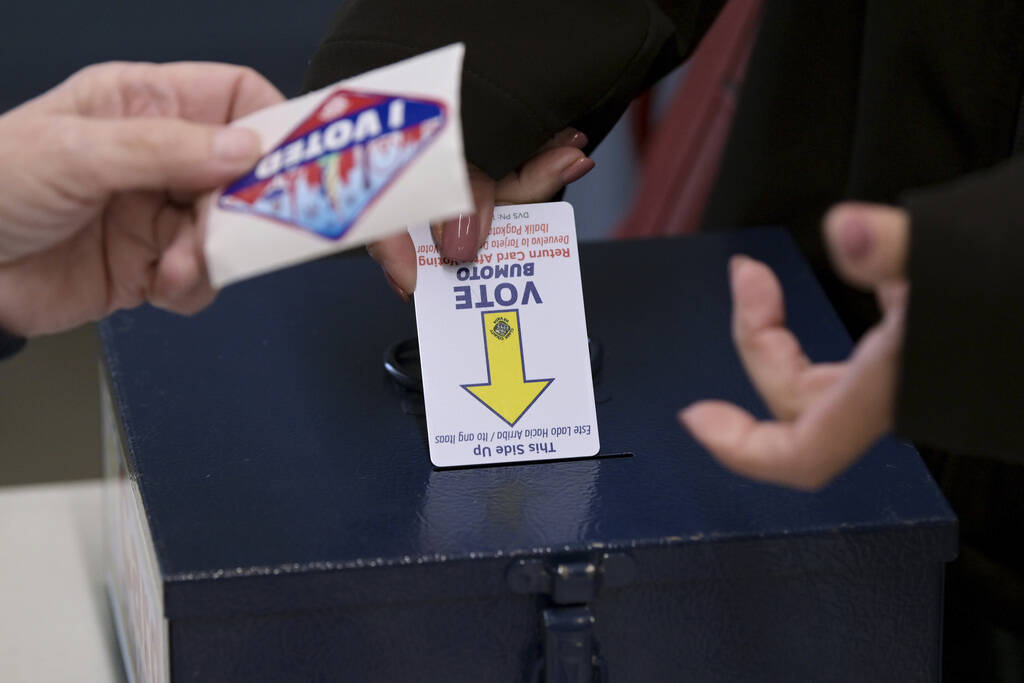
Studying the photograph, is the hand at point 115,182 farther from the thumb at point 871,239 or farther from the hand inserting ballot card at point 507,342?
the thumb at point 871,239

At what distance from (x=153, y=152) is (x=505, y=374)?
235 mm

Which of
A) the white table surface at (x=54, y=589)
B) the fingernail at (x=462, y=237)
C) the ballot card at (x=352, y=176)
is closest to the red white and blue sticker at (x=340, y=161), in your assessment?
the ballot card at (x=352, y=176)

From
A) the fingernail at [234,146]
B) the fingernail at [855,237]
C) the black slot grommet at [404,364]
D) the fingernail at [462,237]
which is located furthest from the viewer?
the black slot grommet at [404,364]

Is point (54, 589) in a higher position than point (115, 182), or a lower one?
lower

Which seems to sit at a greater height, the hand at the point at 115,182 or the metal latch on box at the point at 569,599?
the hand at the point at 115,182

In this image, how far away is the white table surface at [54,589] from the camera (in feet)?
3.09

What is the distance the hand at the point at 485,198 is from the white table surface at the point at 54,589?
1.24 feet

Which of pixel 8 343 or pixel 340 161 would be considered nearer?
pixel 340 161

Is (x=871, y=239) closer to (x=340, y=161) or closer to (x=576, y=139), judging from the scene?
Answer: (x=340, y=161)


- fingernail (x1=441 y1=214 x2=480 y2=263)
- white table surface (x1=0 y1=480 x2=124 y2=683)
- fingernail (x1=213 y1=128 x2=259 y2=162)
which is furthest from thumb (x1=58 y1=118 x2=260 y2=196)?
white table surface (x1=0 y1=480 x2=124 y2=683)

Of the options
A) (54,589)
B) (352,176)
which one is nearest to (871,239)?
(352,176)

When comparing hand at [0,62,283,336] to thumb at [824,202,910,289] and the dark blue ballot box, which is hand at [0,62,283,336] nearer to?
the dark blue ballot box

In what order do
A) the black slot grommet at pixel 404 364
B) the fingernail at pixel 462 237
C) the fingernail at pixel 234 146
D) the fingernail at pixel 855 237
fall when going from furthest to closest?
the black slot grommet at pixel 404 364 → the fingernail at pixel 462 237 → the fingernail at pixel 234 146 → the fingernail at pixel 855 237

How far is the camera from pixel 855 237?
479 mm
